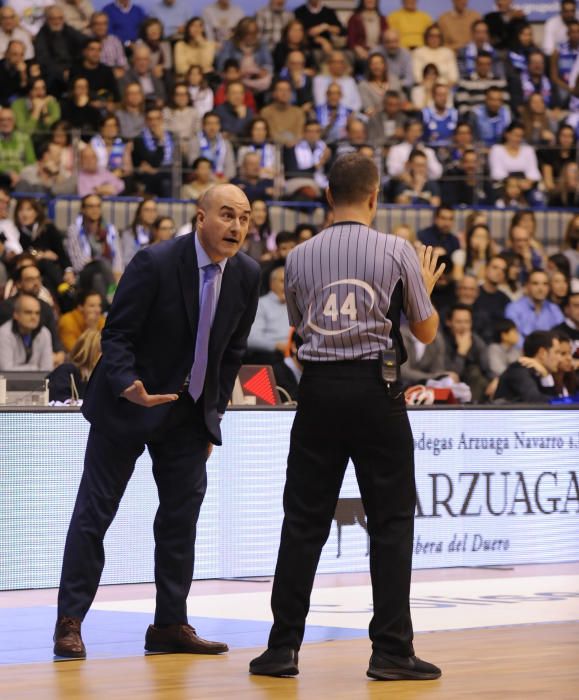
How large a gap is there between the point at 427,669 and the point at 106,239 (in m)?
9.48

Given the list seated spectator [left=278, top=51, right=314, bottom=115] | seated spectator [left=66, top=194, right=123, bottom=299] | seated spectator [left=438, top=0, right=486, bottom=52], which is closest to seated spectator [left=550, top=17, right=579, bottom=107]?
seated spectator [left=438, top=0, right=486, bottom=52]

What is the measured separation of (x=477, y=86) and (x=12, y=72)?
20.0 ft

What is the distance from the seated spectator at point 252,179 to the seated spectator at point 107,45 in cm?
209

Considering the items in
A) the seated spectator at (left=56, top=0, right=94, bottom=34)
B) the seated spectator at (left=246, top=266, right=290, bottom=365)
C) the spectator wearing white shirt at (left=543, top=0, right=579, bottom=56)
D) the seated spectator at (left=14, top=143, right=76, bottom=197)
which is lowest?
the seated spectator at (left=246, top=266, right=290, bottom=365)

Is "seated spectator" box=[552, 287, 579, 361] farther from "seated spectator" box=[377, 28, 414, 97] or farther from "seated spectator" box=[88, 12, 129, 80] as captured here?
"seated spectator" box=[88, 12, 129, 80]

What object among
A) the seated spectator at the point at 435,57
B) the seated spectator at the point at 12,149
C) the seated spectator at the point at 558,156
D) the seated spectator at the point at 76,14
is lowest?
the seated spectator at the point at 12,149

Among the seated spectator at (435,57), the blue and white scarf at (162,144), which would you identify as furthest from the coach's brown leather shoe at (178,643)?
the seated spectator at (435,57)

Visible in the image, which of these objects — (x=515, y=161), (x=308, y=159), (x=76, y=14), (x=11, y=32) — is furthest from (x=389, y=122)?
(x=11, y=32)

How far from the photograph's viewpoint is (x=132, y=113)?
16.6 metres

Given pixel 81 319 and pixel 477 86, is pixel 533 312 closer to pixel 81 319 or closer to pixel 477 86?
pixel 81 319

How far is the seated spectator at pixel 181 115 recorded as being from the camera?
16.8 metres

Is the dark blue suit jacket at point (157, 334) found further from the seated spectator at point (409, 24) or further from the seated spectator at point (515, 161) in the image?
the seated spectator at point (409, 24)

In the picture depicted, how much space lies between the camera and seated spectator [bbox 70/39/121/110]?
1673cm

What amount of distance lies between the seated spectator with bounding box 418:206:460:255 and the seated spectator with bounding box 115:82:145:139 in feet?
10.8
